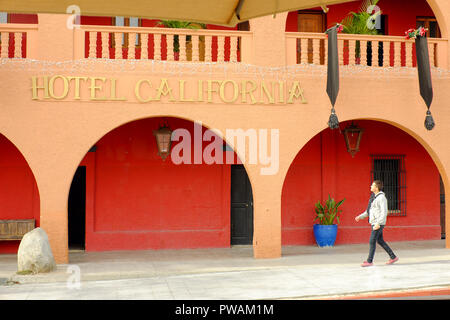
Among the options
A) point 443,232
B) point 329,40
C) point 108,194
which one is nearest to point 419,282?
point 329,40

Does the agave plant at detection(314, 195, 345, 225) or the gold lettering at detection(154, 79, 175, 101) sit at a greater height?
the gold lettering at detection(154, 79, 175, 101)

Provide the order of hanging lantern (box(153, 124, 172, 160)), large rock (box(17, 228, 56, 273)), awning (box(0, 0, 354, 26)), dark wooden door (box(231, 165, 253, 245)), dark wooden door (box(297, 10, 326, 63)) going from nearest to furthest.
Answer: awning (box(0, 0, 354, 26))
large rock (box(17, 228, 56, 273))
hanging lantern (box(153, 124, 172, 160))
dark wooden door (box(231, 165, 253, 245))
dark wooden door (box(297, 10, 326, 63))

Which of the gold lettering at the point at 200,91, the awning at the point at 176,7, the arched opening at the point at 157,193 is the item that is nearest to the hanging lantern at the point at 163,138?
the arched opening at the point at 157,193

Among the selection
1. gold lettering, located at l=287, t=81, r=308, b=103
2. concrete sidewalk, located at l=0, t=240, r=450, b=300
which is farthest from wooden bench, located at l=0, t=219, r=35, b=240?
gold lettering, located at l=287, t=81, r=308, b=103

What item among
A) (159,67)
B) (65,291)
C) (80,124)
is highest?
(159,67)

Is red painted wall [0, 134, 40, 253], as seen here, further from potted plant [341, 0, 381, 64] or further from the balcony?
potted plant [341, 0, 381, 64]

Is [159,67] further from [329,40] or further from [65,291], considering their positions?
[65,291]

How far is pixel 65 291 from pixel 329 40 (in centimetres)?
689

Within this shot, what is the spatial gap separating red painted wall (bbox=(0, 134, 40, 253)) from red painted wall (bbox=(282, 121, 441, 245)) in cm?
597

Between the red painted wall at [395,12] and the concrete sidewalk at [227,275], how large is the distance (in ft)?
18.5

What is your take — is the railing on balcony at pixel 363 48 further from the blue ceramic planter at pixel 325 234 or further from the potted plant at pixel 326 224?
the blue ceramic planter at pixel 325 234

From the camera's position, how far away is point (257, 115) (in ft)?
35.7

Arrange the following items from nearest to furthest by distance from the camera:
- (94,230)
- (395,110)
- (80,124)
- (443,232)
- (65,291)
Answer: (65,291) < (80,124) < (395,110) < (94,230) < (443,232)

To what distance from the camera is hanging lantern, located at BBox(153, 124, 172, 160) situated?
38.9 feet
